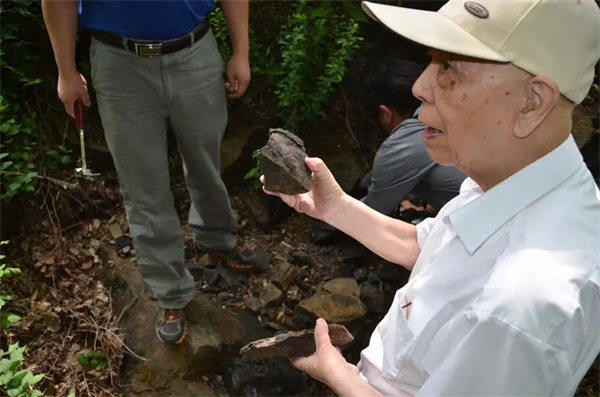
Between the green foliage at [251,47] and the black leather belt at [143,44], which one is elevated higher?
the black leather belt at [143,44]

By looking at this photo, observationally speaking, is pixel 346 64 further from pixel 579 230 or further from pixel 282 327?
pixel 579 230

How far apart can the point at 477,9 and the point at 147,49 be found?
185 centimetres

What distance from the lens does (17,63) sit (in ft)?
13.4

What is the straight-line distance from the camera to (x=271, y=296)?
3889 millimetres

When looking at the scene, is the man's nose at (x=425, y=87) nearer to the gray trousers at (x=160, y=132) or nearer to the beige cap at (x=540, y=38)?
the beige cap at (x=540, y=38)

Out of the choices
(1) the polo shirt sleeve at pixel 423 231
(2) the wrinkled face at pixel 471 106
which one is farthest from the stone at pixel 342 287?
(2) the wrinkled face at pixel 471 106

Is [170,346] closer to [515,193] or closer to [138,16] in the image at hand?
[138,16]

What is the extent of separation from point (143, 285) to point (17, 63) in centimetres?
203

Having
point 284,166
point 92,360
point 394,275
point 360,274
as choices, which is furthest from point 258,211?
point 284,166

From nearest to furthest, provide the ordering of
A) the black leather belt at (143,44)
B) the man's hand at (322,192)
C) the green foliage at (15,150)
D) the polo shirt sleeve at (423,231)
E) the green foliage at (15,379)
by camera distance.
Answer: the polo shirt sleeve at (423,231) → the man's hand at (322,192) → the green foliage at (15,379) → the black leather belt at (143,44) → the green foliage at (15,150)

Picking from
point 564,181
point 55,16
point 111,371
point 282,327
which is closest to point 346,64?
point 282,327

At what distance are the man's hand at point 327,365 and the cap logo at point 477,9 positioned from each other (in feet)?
4.06

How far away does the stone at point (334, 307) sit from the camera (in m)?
3.75

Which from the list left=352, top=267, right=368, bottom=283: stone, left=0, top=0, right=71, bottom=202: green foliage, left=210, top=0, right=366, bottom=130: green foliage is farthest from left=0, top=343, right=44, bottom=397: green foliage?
left=210, top=0, right=366, bottom=130: green foliage
